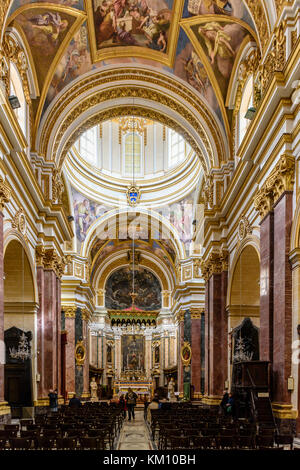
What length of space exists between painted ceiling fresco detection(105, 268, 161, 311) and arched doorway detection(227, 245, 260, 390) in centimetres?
2393

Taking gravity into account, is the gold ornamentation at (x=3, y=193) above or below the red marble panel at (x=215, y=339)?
above

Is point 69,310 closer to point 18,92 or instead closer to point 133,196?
point 133,196

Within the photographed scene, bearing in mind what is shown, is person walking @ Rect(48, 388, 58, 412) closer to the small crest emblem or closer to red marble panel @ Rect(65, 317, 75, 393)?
red marble panel @ Rect(65, 317, 75, 393)

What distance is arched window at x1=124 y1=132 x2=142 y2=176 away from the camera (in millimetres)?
34156

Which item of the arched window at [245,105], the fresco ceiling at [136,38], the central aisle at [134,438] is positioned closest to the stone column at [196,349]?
the central aisle at [134,438]

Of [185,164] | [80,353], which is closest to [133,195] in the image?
[185,164]

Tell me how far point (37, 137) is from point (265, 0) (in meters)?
9.24

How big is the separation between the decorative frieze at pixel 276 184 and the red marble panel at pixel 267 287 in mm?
336

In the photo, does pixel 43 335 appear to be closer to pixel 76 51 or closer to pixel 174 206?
pixel 76 51

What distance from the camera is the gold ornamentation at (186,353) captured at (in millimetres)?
30906

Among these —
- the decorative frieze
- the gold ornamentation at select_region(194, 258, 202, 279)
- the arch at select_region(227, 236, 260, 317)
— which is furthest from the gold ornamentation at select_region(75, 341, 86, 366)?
the decorative frieze

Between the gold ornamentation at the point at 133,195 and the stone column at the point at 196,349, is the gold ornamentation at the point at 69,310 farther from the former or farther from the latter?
the gold ornamentation at the point at 133,195

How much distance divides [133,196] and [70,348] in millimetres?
9382

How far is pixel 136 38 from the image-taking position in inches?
720
